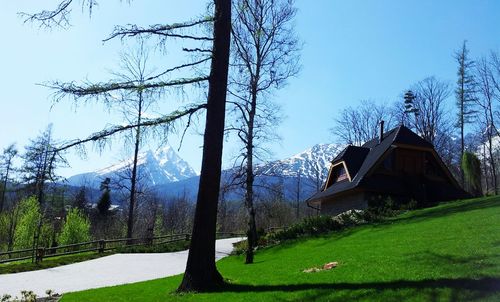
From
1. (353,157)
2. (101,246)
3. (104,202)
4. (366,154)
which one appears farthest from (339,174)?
(104,202)

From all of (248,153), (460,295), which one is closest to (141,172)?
(248,153)

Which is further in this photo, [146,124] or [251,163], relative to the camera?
[251,163]

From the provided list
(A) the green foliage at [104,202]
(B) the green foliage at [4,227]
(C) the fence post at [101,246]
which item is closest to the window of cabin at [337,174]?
(C) the fence post at [101,246]

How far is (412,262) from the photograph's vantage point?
363 inches

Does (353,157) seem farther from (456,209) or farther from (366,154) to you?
(456,209)

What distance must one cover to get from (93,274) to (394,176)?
18728 mm

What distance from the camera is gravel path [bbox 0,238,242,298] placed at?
1614 centimetres

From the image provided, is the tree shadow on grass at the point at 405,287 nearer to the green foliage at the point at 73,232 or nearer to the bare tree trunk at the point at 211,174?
the bare tree trunk at the point at 211,174

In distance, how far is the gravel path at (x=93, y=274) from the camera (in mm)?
16141

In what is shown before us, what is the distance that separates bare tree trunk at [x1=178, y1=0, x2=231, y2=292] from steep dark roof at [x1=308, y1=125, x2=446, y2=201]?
18625 mm

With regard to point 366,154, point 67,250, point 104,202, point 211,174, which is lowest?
point 67,250

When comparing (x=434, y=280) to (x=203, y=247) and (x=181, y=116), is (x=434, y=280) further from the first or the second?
(x=181, y=116)

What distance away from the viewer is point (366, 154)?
3231 cm

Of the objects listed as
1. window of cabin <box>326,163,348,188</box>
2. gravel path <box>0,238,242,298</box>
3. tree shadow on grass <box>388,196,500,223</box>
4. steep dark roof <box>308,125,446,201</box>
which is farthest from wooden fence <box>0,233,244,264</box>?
tree shadow on grass <box>388,196,500,223</box>
